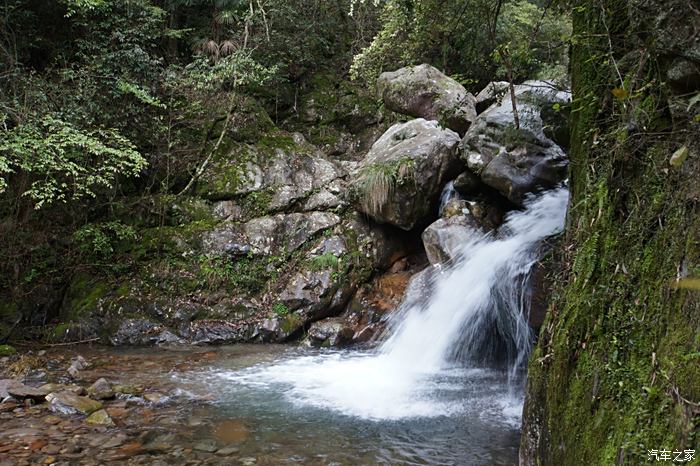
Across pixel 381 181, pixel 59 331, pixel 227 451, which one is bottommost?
pixel 227 451

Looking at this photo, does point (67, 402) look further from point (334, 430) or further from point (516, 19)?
point (516, 19)

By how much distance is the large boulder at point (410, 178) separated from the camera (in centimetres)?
826

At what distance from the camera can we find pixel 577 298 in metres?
2.91

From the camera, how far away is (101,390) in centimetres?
528

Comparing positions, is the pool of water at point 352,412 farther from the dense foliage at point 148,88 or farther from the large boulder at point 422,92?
the large boulder at point 422,92

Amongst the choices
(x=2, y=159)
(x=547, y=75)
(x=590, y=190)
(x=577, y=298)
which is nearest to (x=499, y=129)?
(x=547, y=75)

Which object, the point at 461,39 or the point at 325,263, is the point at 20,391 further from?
the point at 461,39

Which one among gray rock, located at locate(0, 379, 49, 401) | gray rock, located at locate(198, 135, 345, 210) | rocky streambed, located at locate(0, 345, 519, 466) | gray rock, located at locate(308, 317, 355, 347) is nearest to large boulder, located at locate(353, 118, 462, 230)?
gray rock, located at locate(198, 135, 345, 210)

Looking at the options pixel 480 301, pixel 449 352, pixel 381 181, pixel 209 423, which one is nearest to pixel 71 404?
pixel 209 423

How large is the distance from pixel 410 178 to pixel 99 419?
5640 millimetres

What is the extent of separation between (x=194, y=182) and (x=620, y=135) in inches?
335

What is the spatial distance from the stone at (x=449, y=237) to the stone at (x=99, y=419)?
488 centimetres

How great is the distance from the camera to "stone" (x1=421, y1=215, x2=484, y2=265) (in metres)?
7.42

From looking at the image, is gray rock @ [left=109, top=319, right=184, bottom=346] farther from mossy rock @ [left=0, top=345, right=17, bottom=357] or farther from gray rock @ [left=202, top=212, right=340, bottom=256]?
gray rock @ [left=202, top=212, right=340, bottom=256]
